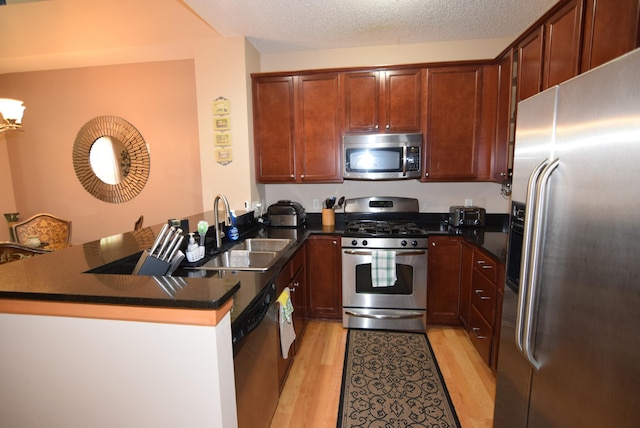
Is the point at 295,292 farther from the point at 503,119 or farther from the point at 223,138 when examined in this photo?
the point at 503,119

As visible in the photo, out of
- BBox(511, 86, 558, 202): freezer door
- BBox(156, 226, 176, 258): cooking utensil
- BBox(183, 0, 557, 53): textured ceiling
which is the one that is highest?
BBox(183, 0, 557, 53): textured ceiling

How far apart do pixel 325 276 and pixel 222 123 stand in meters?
1.82

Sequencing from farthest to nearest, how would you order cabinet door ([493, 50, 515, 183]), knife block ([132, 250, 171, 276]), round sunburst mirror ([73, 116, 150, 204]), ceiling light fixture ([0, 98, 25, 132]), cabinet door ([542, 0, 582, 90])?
round sunburst mirror ([73, 116, 150, 204]) → cabinet door ([493, 50, 515, 183]) → ceiling light fixture ([0, 98, 25, 132]) → cabinet door ([542, 0, 582, 90]) → knife block ([132, 250, 171, 276])

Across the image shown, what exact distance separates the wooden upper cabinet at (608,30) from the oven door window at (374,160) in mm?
1483

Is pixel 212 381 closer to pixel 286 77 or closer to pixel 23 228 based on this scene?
pixel 286 77

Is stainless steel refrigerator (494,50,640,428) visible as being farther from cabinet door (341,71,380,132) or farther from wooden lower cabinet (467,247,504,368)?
cabinet door (341,71,380,132)

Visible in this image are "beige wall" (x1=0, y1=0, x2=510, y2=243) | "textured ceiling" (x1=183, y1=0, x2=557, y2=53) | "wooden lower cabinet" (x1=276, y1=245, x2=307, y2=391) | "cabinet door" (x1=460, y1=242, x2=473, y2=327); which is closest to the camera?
"wooden lower cabinet" (x1=276, y1=245, x2=307, y2=391)

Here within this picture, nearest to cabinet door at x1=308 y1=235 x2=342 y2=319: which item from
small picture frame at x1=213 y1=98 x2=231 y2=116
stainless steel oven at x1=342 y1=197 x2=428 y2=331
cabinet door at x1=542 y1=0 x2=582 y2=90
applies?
stainless steel oven at x1=342 y1=197 x2=428 y2=331

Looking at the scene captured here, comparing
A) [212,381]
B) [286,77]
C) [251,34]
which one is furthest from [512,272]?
[251,34]

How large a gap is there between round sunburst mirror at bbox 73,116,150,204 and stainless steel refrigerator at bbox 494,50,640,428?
3866mm

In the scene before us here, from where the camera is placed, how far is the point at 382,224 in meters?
3.09

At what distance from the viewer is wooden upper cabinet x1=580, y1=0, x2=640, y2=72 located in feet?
4.04

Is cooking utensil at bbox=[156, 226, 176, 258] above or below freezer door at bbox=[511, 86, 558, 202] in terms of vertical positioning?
below

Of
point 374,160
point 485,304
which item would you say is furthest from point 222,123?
point 485,304
